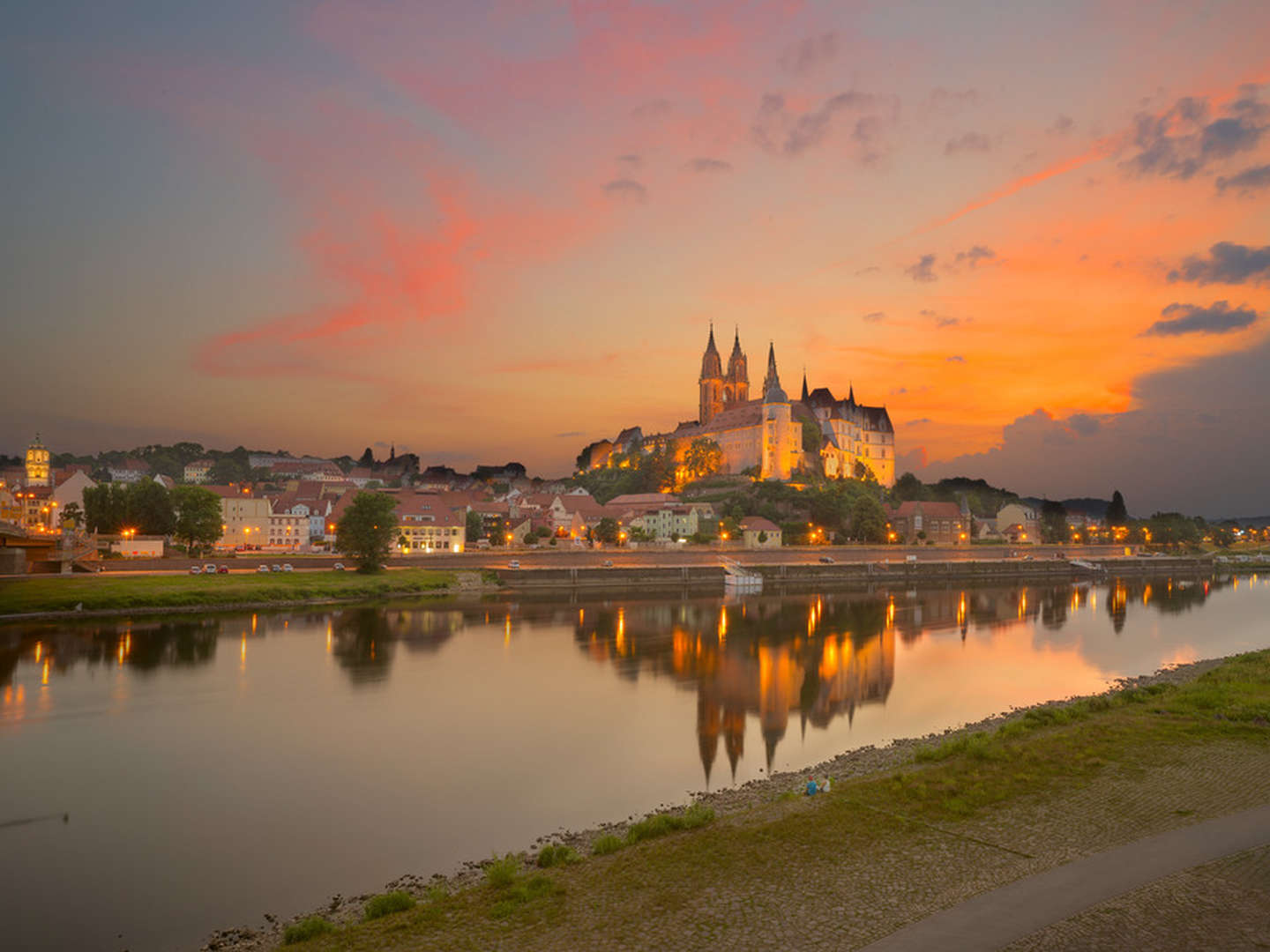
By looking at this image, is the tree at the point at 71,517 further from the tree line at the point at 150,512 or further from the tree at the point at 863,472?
the tree at the point at 863,472

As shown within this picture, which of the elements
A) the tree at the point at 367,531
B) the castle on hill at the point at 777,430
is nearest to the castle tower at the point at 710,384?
the castle on hill at the point at 777,430

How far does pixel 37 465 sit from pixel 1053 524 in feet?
437

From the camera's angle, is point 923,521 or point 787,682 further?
point 923,521

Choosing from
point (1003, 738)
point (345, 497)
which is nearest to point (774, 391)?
point (345, 497)

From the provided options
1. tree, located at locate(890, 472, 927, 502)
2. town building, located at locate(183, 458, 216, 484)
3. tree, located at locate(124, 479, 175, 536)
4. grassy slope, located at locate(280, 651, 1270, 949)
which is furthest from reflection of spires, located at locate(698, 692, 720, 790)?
town building, located at locate(183, 458, 216, 484)

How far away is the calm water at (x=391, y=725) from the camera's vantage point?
38.0ft

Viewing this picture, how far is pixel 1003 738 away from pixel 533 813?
8.69 meters

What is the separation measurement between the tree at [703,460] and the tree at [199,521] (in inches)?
2674

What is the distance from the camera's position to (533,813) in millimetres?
13703

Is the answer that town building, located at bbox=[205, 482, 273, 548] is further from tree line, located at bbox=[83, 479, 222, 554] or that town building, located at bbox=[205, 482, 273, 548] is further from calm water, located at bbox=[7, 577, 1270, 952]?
calm water, located at bbox=[7, 577, 1270, 952]

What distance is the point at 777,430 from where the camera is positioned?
355 ft

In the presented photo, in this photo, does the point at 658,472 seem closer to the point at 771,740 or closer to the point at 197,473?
the point at 771,740

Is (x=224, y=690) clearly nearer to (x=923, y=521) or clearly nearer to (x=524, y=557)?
(x=524, y=557)

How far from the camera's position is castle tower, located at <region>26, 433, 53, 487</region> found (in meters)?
101
